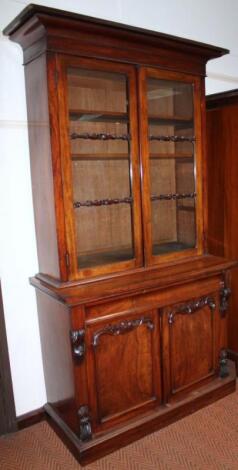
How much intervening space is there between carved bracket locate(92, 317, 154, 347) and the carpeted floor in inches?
21.4

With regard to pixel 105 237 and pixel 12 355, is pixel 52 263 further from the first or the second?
pixel 12 355

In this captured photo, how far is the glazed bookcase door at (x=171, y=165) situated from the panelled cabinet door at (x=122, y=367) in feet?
1.16

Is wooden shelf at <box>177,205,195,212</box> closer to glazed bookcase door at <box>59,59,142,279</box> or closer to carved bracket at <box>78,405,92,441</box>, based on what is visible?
glazed bookcase door at <box>59,59,142,279</box>

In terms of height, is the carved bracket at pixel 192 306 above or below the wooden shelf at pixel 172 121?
below

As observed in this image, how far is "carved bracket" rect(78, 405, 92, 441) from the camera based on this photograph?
1.68 m

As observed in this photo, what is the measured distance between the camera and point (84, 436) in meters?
1.71

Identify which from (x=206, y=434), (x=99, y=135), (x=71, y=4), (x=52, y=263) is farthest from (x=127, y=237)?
(x=71, y=4)

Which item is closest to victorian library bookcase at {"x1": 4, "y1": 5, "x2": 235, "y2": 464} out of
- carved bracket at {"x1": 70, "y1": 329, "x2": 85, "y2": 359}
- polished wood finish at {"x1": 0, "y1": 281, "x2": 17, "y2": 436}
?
carved bracket at {"x1": 70, "y1": 329, "x2": 85, "y2": 359}

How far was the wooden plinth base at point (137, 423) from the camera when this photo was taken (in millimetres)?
1729

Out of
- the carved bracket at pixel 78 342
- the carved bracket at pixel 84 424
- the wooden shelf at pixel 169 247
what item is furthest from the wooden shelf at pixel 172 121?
the carved bracket at pixel 84 424

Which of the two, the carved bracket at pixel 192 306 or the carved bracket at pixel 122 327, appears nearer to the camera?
the carved bracket at pixel 122 327

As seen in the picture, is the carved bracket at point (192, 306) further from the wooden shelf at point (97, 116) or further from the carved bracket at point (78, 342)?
the wooden shelf at point (97, 116)

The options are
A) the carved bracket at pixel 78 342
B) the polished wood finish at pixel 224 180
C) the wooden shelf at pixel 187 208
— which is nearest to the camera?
the carved bracket at pixel 78 342

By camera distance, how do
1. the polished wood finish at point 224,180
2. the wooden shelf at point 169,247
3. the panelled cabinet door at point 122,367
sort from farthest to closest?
1. the polished wood finish at point 224,180
2. the wooden shelf at point 169,247
3. the panelled cabinet door at point 122,367
